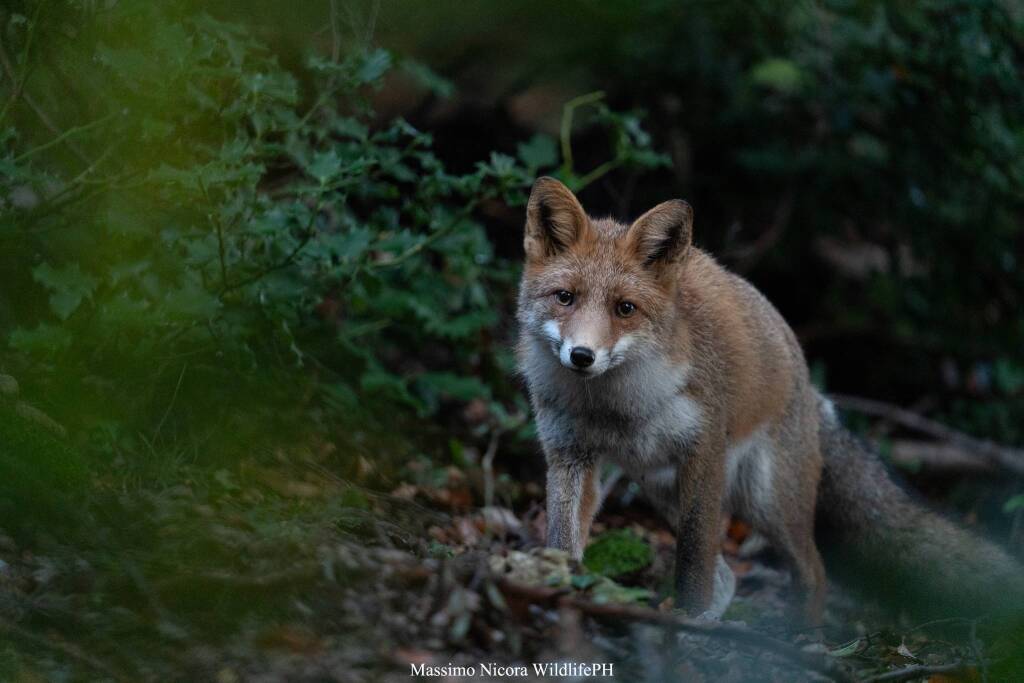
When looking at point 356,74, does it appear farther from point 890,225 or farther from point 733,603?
point 890,225

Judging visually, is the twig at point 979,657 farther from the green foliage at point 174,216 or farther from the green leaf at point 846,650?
the green foliage at point 174,216

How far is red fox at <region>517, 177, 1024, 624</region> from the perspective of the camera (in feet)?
16.3

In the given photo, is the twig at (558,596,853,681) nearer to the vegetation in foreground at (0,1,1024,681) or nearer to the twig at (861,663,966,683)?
the vegetation in foreground at (0,1,1024,681)

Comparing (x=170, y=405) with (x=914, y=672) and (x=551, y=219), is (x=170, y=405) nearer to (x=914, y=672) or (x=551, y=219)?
(x=551, y=219)

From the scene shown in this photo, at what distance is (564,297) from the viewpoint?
4.95 meters

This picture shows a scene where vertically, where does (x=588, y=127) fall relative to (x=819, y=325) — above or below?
above

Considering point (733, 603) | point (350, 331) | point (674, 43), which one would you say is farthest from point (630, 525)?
point (674, 43)

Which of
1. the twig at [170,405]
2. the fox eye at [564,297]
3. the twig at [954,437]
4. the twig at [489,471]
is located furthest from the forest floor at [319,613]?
the twig at [954,437]

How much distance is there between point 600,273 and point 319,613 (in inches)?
84.5

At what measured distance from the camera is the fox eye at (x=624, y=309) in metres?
4.93

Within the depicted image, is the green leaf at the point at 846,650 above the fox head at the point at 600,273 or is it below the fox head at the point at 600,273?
below

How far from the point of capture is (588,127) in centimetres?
1008

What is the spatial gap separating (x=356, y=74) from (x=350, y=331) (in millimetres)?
1876

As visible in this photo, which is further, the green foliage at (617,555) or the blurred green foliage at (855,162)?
the blurred green foliage at (855,162)
